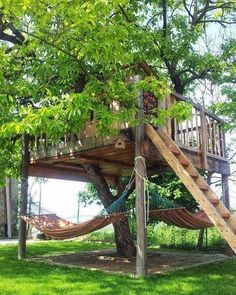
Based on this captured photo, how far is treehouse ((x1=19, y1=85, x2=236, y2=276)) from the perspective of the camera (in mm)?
5589

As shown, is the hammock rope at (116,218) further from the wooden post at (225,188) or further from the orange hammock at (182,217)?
the wooden post at (225,188)

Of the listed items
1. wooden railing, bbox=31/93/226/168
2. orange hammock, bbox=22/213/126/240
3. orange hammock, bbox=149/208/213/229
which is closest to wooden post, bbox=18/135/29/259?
wooden railing, bbox=31/93/226/168

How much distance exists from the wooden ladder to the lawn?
885 mm

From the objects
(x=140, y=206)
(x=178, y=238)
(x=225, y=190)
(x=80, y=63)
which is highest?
(x=80, y=63)

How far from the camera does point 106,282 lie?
563 centimetres

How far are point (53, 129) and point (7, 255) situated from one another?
212 inches

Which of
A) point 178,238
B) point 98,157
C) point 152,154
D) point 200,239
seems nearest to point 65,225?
point 98,157

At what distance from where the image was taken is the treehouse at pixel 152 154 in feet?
18.3

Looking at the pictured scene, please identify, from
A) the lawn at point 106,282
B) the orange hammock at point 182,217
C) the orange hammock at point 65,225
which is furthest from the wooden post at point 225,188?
the orange hammock at point 65,225

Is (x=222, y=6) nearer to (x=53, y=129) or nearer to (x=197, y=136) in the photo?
(x=197, y=136)

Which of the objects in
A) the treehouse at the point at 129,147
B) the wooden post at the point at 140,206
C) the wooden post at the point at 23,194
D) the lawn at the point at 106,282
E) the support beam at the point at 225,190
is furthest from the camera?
the support beam at the point at 225,190

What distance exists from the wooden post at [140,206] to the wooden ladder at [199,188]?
206mm

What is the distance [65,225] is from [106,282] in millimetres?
1862

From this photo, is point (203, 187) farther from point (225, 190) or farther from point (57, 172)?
point (57, 172)
